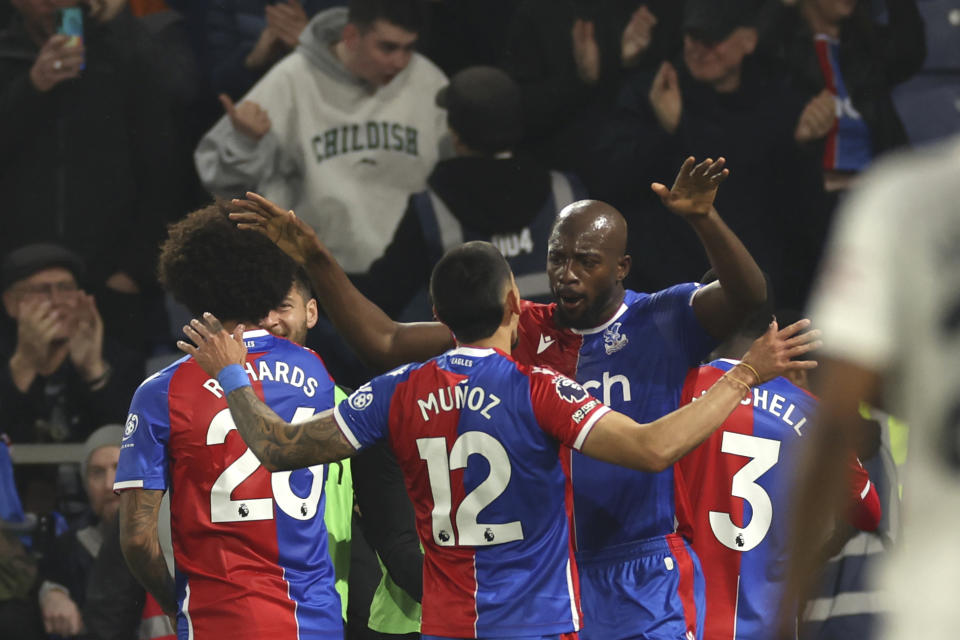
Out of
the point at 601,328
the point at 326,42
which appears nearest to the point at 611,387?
the point at 601,328

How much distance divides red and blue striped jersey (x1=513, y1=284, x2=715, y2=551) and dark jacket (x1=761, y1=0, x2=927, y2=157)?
3.45 meters

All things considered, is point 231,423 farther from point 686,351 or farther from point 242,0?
point 242,0

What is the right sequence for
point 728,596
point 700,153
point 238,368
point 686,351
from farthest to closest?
point 700,153
point 728,596
point 686,351
point 238,368

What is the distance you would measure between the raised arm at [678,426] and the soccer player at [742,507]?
0.91 m

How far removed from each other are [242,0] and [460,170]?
1846mm

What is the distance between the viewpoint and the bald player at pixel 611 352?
12.7ft

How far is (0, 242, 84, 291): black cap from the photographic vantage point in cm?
696

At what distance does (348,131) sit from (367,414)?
3849mm

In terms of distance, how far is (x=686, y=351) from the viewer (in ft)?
13.1

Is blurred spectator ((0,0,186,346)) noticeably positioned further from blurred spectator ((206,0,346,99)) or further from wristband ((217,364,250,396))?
wristband ((217,364,250,396))

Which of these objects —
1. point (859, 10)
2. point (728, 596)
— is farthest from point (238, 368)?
point (859, 10)

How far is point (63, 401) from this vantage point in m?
6.91

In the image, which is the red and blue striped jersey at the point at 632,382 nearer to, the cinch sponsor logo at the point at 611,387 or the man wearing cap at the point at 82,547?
the cinch sponsor logo at the point at 611,387

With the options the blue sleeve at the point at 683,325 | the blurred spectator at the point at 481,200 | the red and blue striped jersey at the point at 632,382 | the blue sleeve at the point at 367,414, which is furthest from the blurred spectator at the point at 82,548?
the blue sleeve at the point at 683,325
